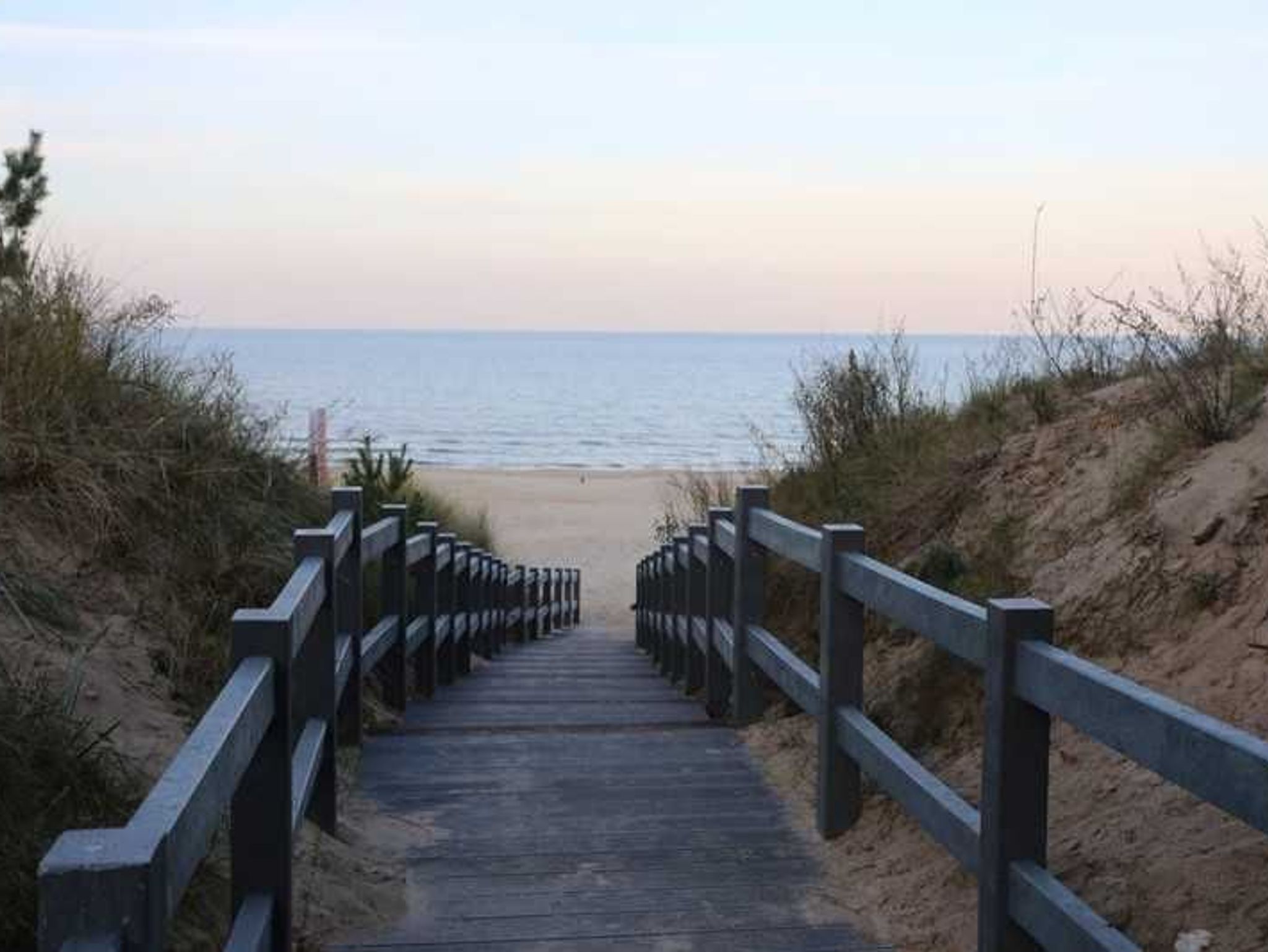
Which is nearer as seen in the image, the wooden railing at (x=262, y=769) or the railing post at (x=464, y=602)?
the wooden railing at (x=262, y=769)

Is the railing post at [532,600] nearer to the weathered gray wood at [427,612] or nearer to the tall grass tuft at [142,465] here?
the weathered gray wood at [427,612]

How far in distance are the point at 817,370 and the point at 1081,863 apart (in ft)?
32.2

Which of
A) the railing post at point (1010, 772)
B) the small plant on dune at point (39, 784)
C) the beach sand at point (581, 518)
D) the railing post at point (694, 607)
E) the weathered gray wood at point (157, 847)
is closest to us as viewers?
the weathered gray wood at point (157, 847)

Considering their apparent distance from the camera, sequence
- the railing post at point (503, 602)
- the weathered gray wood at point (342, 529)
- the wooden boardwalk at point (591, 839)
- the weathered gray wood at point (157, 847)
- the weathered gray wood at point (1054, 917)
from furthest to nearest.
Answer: the railing post at point (503, 602) < the weathered gray wood at point (342, 529) < the wooden boardwalk at point (591, 839) < the weathered gray wood at point (1054, 917) < the weathered gray wood at point (157, 847)

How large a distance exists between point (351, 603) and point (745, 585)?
2.00 m

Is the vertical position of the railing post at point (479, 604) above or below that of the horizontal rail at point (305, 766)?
below

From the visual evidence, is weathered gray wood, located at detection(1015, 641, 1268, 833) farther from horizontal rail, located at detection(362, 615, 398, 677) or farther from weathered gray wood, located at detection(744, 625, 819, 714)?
horizontal rail, located at detection(362, 615, 398, 677)

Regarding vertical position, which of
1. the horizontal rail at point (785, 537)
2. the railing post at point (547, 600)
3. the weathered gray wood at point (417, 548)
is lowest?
the railing post at point (547, 600)

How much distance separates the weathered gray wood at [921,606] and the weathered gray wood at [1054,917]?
60 cm

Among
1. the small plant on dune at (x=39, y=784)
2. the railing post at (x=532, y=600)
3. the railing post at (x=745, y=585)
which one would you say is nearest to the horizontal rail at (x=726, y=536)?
the railing post at (x=745, y=585)

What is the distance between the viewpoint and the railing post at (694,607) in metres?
9.94

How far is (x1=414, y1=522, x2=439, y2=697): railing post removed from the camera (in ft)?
32.0

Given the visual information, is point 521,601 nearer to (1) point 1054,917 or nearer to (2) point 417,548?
(2) point 417,548

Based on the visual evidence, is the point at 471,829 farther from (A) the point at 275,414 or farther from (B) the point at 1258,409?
(A) the point at 275,414
